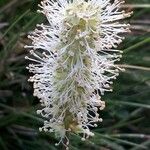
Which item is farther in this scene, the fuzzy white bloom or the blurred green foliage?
the blurred green foliage

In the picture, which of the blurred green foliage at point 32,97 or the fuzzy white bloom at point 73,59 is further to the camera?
the blurred green foliage at point 32,97

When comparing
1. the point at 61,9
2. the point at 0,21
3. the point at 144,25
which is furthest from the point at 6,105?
the point at 61,9

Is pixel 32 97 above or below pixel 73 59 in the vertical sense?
below

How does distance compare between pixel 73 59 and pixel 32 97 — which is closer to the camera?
pixel 73 59

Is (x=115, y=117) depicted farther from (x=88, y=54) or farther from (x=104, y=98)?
(x=88, y=54)

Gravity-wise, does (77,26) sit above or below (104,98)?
above
